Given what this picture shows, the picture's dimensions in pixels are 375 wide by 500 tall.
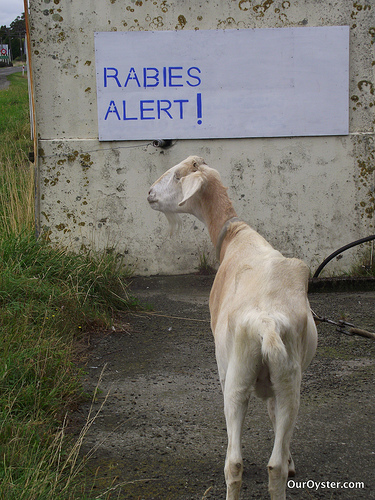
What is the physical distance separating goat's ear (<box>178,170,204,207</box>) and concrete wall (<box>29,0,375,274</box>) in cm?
307

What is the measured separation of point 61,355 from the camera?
3.52 metres

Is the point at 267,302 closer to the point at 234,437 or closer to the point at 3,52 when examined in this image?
the point at 234,437

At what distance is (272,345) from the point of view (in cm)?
204

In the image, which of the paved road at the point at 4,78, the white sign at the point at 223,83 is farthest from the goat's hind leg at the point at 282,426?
the paved road at the point at 4,78

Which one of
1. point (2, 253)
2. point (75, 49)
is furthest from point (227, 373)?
point (75, 49)

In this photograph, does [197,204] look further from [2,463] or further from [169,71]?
[169,71]

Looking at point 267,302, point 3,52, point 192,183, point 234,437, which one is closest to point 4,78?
point 3,52

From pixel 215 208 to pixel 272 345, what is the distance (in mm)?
1422

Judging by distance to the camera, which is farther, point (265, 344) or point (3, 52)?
point (3, 52)

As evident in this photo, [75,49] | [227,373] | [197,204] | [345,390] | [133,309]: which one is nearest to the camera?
[227,373]

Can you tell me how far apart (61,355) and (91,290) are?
1374mm

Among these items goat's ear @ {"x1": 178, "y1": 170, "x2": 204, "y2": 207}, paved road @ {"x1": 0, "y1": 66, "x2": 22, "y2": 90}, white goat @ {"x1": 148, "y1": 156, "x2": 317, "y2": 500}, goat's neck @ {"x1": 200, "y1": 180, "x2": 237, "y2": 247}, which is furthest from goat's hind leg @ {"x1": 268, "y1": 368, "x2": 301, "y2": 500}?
paved road @ {"x1": 0, "y1": 66, "x2": 22, "y2": 90}

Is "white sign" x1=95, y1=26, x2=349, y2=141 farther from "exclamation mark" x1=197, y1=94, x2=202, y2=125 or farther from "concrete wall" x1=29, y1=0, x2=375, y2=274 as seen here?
"concrete wall" x1=29, y1=0, x2=375, y2=274

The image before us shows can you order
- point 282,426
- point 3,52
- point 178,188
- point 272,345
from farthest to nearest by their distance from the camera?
point 3,52
point 178,188
point 282,426
point 272,345
